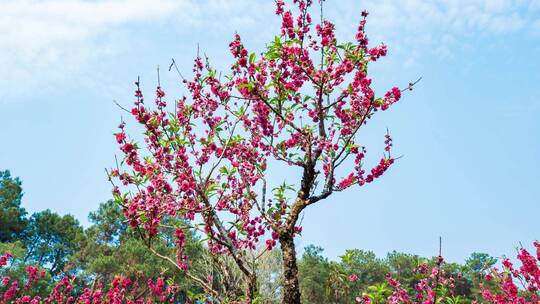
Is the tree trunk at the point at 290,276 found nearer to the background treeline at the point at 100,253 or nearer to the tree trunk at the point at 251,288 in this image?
the tree trunk at the point at 251,288

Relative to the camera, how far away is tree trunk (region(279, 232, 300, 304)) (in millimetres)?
5051

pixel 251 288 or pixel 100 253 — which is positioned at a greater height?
pixel 100 253

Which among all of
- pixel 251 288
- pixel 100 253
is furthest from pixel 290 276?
pixel 100 253

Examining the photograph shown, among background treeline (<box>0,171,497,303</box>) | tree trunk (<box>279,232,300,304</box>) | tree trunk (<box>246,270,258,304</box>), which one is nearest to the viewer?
tree trunk (<box>279,232,300,304</box>)

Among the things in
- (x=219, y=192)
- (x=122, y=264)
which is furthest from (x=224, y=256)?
(x=122, y=264)

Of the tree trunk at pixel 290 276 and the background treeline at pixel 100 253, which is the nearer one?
the tree trunk at pixel 290 276

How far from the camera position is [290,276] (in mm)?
5102

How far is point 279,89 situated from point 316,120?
0.69 meters

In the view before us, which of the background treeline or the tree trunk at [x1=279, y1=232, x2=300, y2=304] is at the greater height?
the background treeline

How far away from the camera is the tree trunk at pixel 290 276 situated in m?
5.05

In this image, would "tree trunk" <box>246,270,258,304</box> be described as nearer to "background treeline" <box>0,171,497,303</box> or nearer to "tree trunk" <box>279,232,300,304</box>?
"tree trunk" <box>279,232,300,304</box>

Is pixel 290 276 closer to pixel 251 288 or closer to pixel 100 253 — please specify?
pixel 251 288

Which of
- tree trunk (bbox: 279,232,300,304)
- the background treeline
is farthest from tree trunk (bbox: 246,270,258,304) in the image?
the background treeline

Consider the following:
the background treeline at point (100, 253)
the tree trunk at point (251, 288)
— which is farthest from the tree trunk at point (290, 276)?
the background treeline at point (100, 253)
